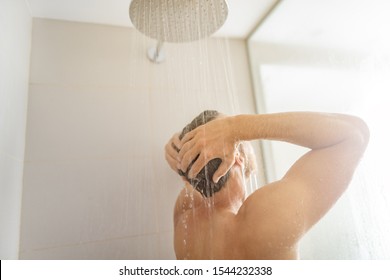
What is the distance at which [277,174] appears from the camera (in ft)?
3.09

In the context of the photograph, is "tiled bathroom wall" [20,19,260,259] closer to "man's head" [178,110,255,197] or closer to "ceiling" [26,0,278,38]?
"ceiling" [26,0,278,38]

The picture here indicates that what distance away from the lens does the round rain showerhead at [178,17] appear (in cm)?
74

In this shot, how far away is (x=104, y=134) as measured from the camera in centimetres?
96

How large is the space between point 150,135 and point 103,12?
451 mm

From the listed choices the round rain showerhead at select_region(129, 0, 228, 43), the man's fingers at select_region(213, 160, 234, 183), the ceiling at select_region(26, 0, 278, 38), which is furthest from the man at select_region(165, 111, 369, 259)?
the ceiling at select_region(26, 0, 278, 38)

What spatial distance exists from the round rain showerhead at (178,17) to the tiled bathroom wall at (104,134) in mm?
224

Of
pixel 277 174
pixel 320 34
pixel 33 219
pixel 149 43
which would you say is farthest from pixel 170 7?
pixel 33 219

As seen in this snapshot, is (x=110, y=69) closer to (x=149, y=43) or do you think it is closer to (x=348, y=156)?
(x=149, y=43)

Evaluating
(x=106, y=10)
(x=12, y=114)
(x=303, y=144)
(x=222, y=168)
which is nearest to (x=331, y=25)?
(x=303, y=144)

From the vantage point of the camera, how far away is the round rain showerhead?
29.2 inches

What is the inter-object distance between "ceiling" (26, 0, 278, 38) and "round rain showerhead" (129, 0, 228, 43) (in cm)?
26

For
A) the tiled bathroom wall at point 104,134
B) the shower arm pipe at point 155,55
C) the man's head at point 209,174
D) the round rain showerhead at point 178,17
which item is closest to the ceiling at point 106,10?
the tiled bathroom wall at point 104,134

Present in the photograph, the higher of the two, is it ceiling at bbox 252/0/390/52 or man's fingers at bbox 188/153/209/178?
ceiling at bbox 252/0/390/52

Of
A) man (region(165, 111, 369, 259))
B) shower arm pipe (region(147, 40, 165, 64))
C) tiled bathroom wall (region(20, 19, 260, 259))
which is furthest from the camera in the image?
shower arm pipe (region(147, 40, 165, 64))
